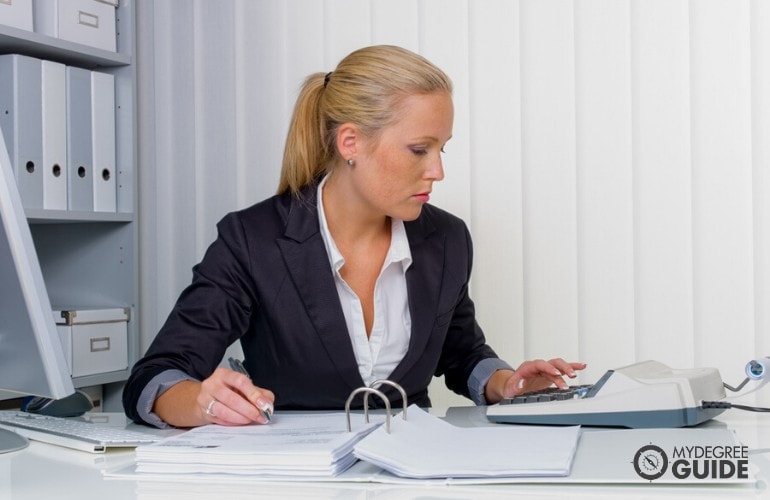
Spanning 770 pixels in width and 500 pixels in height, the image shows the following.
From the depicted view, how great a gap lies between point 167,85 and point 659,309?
1.46 meters

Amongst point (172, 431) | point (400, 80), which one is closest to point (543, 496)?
point (172, 431)

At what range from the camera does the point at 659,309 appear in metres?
2.07

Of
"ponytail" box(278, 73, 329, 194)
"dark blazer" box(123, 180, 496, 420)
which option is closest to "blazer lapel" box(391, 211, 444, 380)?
"dark blazer" box(123, 180, 496, 420)

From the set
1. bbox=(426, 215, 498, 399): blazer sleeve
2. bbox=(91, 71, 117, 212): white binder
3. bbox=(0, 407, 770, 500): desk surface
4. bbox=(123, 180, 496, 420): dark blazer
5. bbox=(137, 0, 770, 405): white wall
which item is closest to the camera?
bbox=(0, 407, 770, 500): desk surface

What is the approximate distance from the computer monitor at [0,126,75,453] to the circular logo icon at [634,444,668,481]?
66 cm

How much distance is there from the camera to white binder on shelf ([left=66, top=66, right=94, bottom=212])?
2271 mm

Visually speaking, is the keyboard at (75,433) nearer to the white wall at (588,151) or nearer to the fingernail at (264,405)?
the fingernail at (264,405)

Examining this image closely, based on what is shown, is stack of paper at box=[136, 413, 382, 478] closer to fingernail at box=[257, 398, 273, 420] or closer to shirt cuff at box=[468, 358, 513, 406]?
fingernail at box=[257, 398, 273, 420]

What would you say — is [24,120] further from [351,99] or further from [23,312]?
[23,312]

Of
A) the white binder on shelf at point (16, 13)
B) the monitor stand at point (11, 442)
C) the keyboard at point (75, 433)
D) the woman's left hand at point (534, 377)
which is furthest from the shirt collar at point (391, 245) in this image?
the white binder on shelf at point (16, 13)

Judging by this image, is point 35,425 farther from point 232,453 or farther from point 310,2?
point 310,2

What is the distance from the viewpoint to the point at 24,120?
7.05 feet

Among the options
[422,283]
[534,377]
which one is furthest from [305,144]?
[534,377]

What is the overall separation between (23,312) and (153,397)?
0.31m
